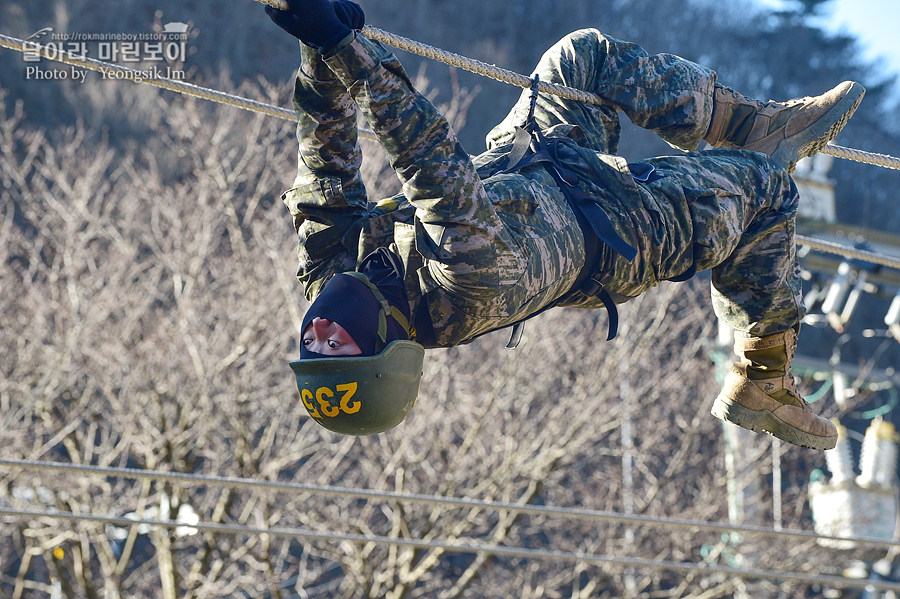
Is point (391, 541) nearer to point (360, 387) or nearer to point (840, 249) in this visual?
point (360, 387)

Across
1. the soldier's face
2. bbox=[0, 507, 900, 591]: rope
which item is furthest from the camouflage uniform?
bbox=[0, 507, 900, 591]: rope

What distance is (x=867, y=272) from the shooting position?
10.4 meters

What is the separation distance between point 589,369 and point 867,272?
9.77 ft

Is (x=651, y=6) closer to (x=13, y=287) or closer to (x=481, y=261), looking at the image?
(x=13, y=287)

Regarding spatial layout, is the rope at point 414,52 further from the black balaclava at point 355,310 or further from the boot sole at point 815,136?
the black balaclava at point 355,310

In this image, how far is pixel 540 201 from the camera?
327cm

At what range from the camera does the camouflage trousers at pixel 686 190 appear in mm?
3578

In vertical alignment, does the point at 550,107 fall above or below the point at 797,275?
above

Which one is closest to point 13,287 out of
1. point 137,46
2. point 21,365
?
point 21,365

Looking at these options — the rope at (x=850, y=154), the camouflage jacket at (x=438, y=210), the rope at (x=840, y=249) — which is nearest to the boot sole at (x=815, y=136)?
the rope at (x=850, y=154)

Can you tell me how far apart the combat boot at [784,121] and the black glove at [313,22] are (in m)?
1.71

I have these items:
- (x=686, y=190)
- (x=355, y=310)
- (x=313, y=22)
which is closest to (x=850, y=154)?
(x=686, y=190)

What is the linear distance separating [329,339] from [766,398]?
1.75 metres

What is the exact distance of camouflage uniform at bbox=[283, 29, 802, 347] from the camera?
2.95 meters
